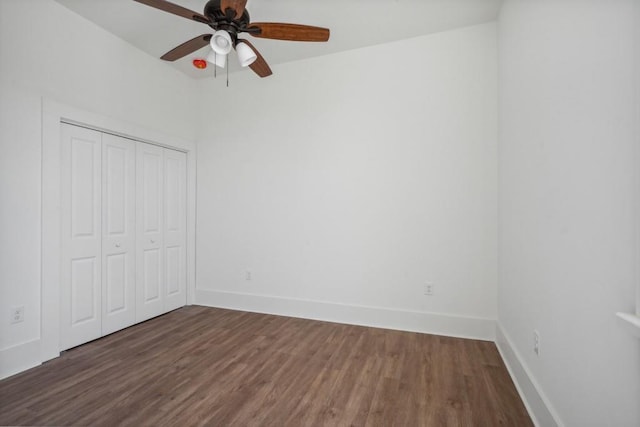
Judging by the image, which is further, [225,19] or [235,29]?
[235,29]

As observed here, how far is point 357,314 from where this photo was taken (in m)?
2.98

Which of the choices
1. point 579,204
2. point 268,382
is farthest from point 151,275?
point 579,204

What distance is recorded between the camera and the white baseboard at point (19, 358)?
1959mm

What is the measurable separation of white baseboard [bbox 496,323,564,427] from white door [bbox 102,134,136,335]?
135 inches

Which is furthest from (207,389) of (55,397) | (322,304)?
(322,304)

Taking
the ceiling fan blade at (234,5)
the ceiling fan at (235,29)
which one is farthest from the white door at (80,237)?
the ceiling fan blade at (234,5)

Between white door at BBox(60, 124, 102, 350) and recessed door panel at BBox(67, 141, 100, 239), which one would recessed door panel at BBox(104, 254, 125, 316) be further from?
recessed door panel at BBox(67, 141, 100, 239)

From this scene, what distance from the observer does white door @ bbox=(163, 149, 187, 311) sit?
335cm

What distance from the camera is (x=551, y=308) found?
1.38 metres

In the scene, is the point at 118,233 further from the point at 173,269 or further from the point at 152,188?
the point at 173,269

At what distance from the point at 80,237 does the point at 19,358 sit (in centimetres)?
96

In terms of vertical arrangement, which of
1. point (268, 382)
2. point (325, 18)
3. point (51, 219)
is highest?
point (325, 18)

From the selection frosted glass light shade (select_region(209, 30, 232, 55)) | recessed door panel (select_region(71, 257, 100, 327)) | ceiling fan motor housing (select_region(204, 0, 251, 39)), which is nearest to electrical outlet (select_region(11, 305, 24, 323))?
recessed door panel (select_region(71, 257, 100, 327))

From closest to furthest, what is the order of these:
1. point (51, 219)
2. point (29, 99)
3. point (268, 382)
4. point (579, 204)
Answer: point (579, 204)
point (268, 382)
point (29, 99)
point (51, 219)
